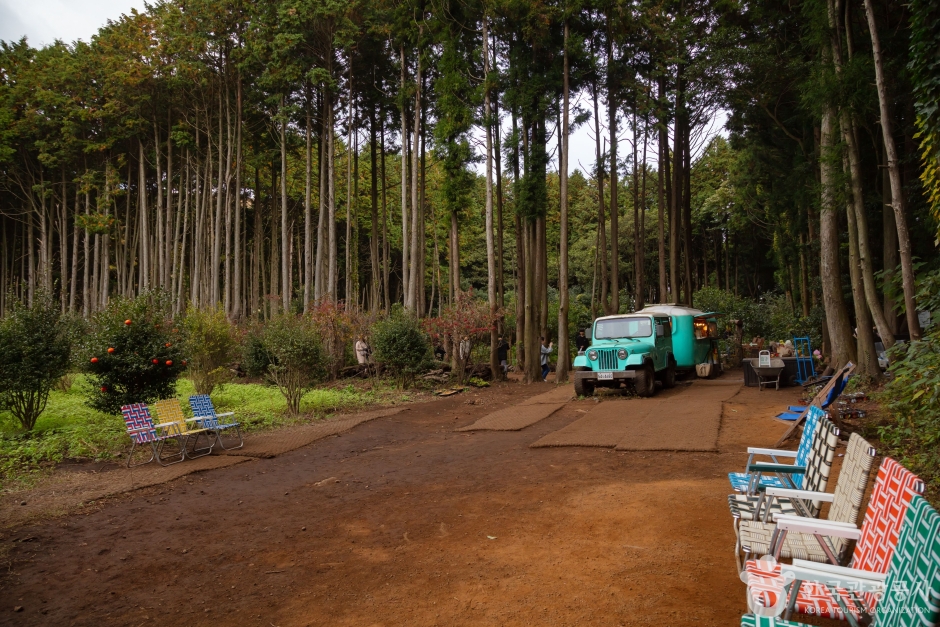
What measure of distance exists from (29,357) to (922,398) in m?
13.9

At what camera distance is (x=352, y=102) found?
24.6 m

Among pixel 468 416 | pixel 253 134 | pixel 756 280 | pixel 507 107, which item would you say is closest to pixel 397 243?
pixel 253 134

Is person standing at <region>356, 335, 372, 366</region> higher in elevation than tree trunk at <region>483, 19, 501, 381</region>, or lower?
lower

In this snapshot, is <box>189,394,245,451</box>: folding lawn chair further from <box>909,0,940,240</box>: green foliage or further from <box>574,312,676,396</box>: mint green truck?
<box>909,0,940,240</box>: green foliage

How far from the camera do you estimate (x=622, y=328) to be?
15.2 metres

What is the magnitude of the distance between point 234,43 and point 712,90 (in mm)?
19376

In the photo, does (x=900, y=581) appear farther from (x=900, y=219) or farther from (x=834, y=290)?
(x=834, y=290)

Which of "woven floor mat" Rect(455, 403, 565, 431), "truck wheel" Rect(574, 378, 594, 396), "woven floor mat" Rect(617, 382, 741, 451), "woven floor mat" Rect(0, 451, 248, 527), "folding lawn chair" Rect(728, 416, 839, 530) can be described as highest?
"folding lawn chair" Rect(728, 416, 839, 530)

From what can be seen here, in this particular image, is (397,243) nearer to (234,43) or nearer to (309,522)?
(234,43)

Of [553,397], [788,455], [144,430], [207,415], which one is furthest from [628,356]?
[144,430]

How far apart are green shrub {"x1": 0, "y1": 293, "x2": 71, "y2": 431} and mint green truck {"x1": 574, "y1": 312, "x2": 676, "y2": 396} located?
442 inches

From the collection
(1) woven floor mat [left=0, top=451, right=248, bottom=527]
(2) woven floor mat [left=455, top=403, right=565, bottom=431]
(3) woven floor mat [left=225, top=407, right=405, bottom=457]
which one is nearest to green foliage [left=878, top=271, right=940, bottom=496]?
(2) woven floor mat [left=455, top=403, right=565, bottom=431]

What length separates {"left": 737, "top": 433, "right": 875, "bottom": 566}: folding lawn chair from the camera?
9.92 feet

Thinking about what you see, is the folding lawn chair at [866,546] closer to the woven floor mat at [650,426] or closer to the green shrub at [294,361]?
the woven floor mat at [650,426]
